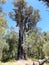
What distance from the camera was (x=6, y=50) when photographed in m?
36.8

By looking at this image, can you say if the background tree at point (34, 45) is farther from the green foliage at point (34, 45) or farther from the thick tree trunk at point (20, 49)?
the thick tree trunk at point (20, 49)

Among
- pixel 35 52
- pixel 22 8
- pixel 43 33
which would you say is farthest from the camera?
pixel 43 33

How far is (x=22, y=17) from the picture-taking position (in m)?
34.7

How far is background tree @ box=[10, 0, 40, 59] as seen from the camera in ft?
112

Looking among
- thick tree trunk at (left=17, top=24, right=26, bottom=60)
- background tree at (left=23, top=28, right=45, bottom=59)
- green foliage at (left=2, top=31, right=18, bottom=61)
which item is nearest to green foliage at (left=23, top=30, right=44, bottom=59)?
background tree at (left=23, top=28, right=45, bottom=59)

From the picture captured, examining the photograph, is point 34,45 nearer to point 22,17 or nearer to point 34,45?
point 34,45

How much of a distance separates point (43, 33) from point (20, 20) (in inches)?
261

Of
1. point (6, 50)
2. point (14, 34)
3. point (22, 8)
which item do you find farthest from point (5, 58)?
point (22, 8)

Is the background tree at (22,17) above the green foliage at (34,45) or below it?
above

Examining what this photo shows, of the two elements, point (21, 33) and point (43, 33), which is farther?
point (43, 33)

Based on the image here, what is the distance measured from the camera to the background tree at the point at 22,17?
34.1m

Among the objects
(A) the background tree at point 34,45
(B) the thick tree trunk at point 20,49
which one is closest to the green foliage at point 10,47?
(B) the thick tree trunk at point 20,49

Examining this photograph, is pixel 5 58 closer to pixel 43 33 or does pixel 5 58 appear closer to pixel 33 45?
pixel 33 45

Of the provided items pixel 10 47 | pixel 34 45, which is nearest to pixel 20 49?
pixel 34 45
